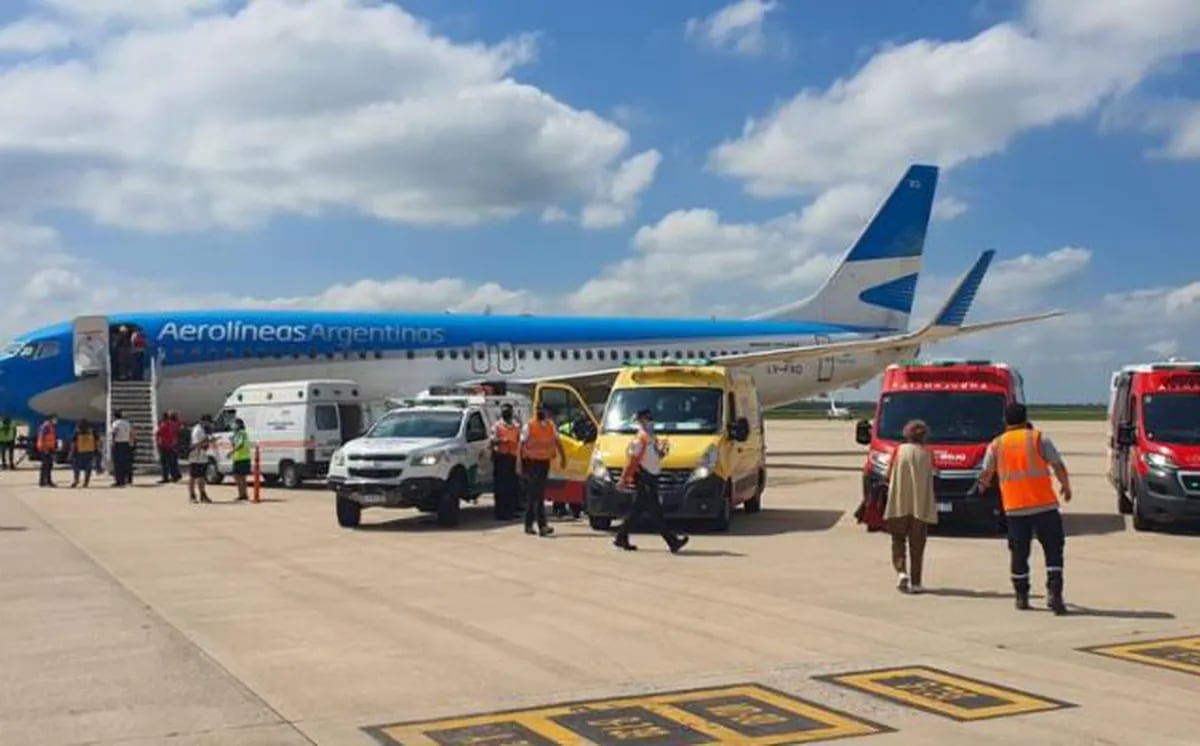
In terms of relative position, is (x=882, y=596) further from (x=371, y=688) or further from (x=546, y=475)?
(x=546, y=475)

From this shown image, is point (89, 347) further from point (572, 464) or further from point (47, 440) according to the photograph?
point (572, 464)

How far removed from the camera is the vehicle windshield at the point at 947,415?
1733cm

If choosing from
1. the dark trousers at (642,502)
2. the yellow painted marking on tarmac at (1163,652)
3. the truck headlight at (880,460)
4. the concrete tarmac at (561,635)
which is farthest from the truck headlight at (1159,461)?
the yellow painted marking on tarmac at (1163,652)

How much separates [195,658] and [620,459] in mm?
8668

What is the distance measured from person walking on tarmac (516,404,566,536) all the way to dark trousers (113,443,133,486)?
44.6 ft

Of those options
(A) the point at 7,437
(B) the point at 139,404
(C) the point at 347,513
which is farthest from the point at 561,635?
(A) the point at 7,437

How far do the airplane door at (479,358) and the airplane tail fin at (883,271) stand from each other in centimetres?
1036

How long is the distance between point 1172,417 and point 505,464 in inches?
373

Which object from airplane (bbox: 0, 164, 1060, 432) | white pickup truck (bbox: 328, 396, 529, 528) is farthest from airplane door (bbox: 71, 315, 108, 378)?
white pickup truck (bbox: 328, 396, 529, 528)

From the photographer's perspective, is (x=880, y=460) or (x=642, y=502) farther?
(x=880, y=460)

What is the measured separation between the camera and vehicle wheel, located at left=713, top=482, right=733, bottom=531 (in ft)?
55.2

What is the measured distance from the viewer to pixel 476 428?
19672mm

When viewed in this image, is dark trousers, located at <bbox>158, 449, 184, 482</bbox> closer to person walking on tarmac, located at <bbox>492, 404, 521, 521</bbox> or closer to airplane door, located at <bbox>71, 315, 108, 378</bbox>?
airplane door, located at <bbox>71, 315, 108, 378</bbox>

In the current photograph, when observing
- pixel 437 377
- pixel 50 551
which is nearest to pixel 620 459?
pixel 50 551
